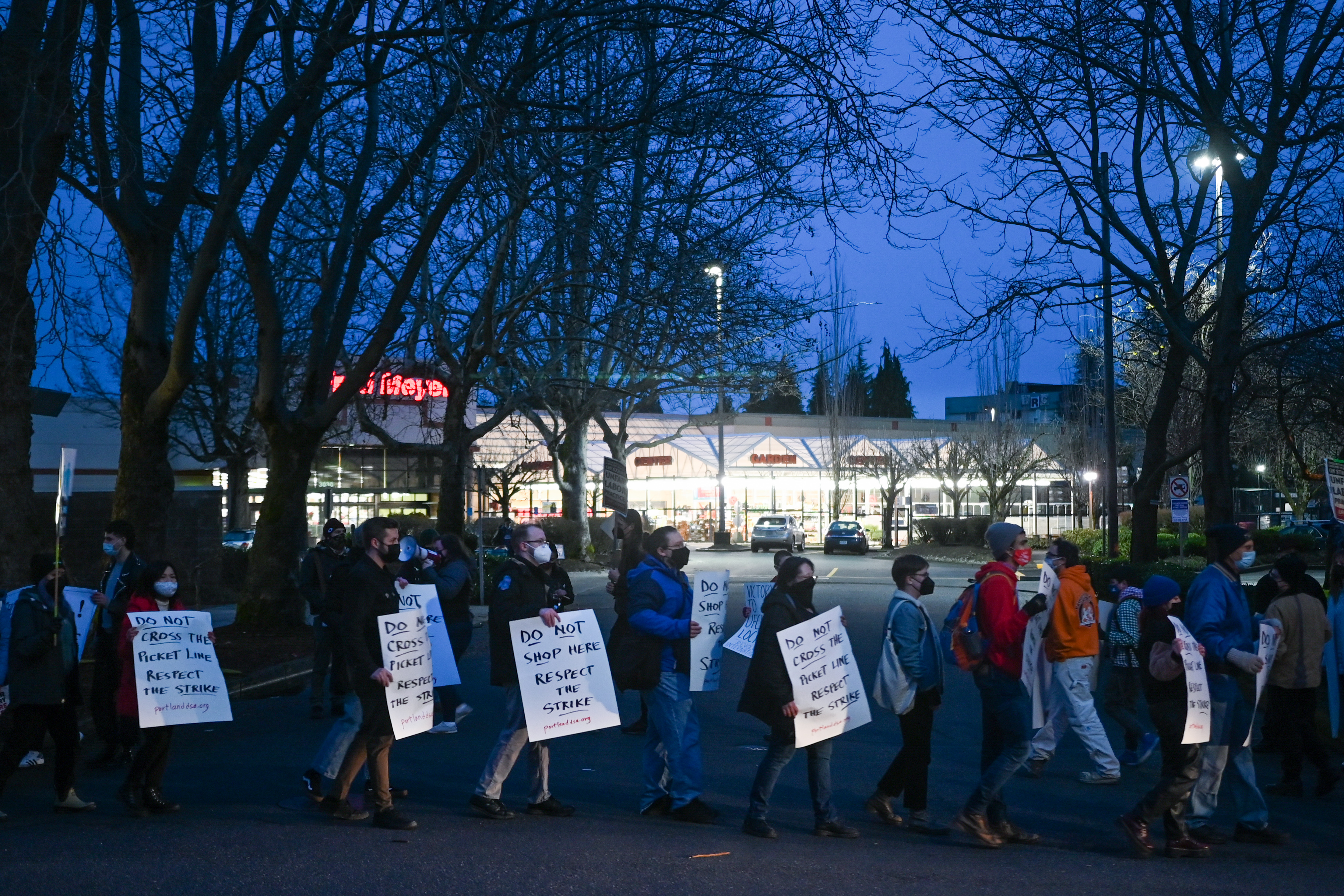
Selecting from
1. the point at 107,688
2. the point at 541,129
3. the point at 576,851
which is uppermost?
the point at 541,129

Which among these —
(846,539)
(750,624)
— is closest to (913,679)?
(750,624)

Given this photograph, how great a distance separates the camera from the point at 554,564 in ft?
32.3

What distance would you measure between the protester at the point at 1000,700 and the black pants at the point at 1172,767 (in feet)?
2.14

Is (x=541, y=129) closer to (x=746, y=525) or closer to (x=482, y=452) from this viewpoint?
(x=482, y=452)

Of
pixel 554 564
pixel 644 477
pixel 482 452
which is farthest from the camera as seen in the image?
pixel 644 477

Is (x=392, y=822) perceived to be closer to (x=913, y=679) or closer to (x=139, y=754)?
(x=139, y=754)

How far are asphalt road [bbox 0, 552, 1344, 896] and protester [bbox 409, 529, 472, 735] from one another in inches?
29.4

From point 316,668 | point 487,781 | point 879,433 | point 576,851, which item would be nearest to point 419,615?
point 487,781

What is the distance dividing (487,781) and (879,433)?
55.4 metres

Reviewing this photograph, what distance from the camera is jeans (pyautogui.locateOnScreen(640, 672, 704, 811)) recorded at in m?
7.36

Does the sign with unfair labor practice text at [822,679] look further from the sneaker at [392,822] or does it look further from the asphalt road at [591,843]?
the sneaker at [392,822]

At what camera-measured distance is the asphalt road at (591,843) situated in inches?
240

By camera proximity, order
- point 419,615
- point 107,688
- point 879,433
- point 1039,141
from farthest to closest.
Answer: point 879,433 → point 1039,141 → point 107,688 → point 419,615

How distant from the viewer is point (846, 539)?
47969 millimetres
